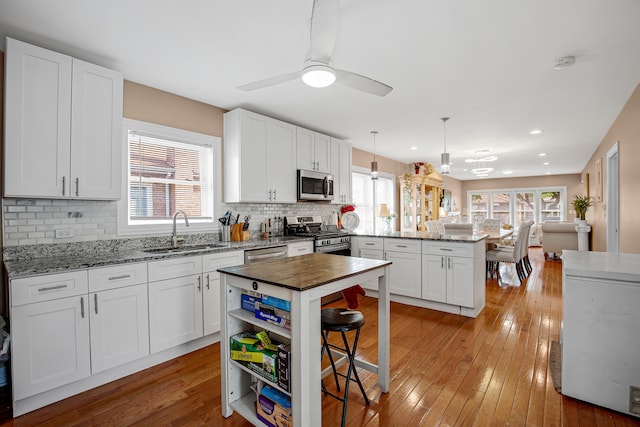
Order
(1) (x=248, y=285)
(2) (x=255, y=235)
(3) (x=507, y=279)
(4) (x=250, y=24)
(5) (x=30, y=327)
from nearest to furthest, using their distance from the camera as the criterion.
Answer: (1) (x=248, y=285), (5) (x=30, y=327), (4) (x=250, y=24), (2) (x=255, y=235), (3) (x=507, y=279)

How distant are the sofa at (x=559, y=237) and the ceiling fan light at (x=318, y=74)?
8.06 m

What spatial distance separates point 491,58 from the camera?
8.36 ft

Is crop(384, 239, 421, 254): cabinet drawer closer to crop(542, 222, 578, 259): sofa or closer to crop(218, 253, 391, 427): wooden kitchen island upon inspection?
crop(218, 253, 391, 427): wooden kitchen island

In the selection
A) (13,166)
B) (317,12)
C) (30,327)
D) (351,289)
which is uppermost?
(317,12)

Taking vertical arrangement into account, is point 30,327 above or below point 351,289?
below

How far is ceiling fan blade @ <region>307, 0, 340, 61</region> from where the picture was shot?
151 centimetres

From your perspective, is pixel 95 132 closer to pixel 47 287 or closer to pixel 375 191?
pixel 47 287

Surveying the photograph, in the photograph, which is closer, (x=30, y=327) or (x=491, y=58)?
(x=30, y=327)

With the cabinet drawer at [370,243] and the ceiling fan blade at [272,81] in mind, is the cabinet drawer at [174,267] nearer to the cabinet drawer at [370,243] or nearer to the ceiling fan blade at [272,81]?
the ceiling fan blade at [272,81]

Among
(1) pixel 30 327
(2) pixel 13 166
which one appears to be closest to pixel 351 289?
(1) pixel 30 327

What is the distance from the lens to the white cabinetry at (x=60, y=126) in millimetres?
2105

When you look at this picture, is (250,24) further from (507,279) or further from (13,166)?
(507,279)

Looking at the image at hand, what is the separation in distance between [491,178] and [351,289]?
11.7 m

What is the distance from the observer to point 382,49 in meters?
2.42
